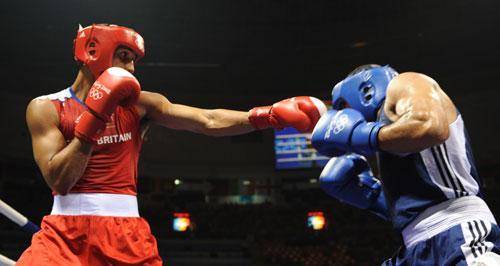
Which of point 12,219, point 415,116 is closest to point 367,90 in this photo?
point 415,116

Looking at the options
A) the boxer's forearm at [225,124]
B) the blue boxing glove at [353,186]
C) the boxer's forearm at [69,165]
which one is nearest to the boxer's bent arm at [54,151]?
the boxer's forearm at [69,165]

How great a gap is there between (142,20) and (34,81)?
4445 mm

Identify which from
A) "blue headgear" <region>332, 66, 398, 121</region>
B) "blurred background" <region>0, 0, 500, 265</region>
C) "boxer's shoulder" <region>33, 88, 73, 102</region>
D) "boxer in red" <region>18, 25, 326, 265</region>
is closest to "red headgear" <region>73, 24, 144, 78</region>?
"boxer in red" <region>18, 25, 326, 265</region>

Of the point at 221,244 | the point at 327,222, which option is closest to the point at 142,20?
the point at 221,244

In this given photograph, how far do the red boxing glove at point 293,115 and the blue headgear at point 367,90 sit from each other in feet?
0.80

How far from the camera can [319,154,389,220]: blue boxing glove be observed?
2.05 meters

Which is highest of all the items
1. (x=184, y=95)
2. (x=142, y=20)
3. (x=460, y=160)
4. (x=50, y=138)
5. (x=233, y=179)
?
(x=184, y=95)

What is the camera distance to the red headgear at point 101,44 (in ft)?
6.95

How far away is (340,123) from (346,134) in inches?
2.3

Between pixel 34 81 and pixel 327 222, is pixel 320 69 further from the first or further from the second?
pixel 34 81

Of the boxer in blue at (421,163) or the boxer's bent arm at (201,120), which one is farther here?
the boxer's bent arm at (201,120)

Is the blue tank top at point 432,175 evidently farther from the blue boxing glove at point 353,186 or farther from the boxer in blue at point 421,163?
the blue boxing glove at point 353,186

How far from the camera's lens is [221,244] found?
12.5m

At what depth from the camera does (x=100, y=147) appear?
79.0 inches
